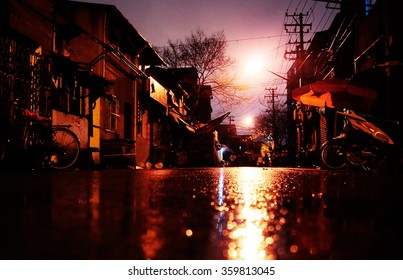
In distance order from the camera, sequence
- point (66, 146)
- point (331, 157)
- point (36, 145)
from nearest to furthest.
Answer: point (36, 145), point (66, 146), point (331, 157)

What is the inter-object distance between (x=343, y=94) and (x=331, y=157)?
6.57ft

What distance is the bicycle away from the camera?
21.6 ft

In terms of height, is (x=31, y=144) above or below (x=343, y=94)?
below

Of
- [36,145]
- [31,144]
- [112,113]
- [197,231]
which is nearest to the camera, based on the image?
[197,231]

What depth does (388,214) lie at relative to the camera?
5.51 ft

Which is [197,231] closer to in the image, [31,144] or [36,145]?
[36,145]

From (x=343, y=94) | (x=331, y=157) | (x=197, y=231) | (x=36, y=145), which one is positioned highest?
(x=343, y=94)

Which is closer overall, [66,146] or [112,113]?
[66,146]

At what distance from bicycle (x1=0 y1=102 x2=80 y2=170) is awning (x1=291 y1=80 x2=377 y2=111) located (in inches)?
293

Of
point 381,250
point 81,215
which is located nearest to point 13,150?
point 81,215

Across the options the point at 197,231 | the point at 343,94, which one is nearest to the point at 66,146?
the point at 197,231

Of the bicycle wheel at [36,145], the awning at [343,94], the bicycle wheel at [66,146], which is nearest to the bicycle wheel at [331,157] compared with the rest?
the awning at [343,94]

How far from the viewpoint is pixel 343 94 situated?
10.8 m
